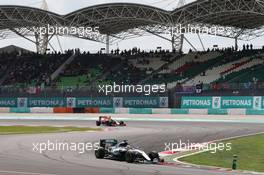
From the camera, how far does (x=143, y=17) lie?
62.5 metres

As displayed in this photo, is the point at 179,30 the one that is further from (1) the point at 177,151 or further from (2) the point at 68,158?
(2) the point at 68,158

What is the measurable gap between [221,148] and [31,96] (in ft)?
146

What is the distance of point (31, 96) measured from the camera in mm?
65000

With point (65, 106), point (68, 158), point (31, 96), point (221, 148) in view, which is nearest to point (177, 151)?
point (221, 148)

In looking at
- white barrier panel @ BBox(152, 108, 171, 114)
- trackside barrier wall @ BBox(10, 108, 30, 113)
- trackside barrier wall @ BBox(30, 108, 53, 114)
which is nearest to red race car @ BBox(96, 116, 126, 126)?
white barrier panel @ BBox(152, 108, 171, 114)

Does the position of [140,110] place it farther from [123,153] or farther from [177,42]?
[123,153]

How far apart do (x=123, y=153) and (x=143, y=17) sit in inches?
1757

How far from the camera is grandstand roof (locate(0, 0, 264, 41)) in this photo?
56.2 meters

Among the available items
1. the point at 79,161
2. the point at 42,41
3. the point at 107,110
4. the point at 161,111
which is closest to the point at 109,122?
the point at 161,111

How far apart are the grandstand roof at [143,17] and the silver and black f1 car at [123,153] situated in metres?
36.0

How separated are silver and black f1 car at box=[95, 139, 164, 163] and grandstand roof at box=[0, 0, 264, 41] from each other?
118 ft

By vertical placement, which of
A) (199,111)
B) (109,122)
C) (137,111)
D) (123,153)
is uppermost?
(199,111)

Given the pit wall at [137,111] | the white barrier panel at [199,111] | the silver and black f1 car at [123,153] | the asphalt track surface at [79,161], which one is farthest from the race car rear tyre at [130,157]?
the white barrier panel at [199,111]

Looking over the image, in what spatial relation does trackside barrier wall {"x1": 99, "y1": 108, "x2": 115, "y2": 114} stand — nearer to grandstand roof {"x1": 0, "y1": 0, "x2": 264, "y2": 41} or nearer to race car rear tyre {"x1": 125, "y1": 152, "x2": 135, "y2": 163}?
grandstand roof {"x1": 0, "y1": 0, "x2": 264, "y2": 41}
